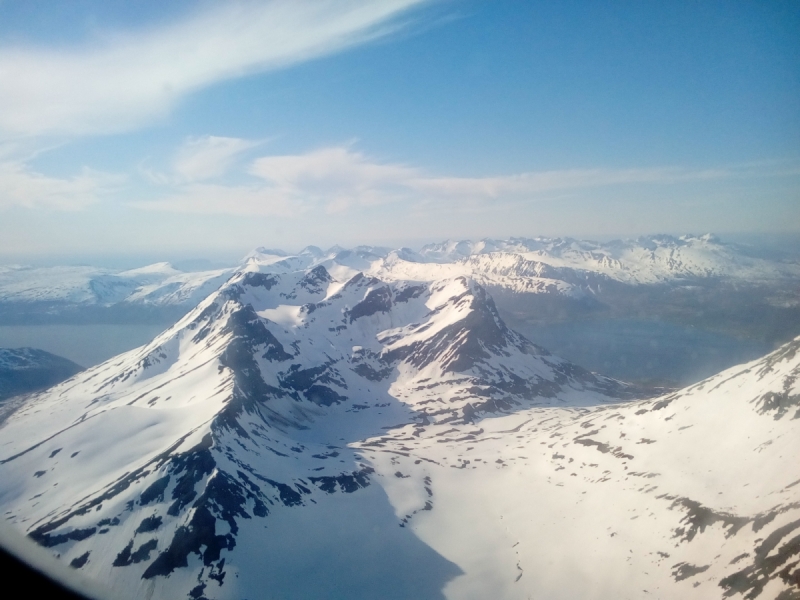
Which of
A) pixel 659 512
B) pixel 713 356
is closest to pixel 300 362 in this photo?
pixel 659 512

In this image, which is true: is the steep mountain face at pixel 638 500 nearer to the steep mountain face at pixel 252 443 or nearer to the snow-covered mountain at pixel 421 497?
the snow-covered mountain at pixel 421 497

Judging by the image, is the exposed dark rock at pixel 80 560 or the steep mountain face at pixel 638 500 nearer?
the steep mountain face at pixel 638 500

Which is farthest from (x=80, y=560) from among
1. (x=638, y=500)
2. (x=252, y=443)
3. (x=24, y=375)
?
(x=24, y=375)

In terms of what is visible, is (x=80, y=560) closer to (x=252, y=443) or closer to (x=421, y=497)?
(x=252, y=443)

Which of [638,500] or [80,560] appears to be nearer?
[80,560]

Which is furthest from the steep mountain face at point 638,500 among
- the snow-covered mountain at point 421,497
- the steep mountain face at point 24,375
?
the steep mountain face at point 24,375

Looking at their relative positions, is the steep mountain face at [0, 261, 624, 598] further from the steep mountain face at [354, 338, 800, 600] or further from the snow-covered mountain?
the steep mountain face at [354, 338, 800, 600]

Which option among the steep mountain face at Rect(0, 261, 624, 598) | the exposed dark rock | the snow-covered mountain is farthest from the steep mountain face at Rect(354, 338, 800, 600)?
the exposed dark rock
